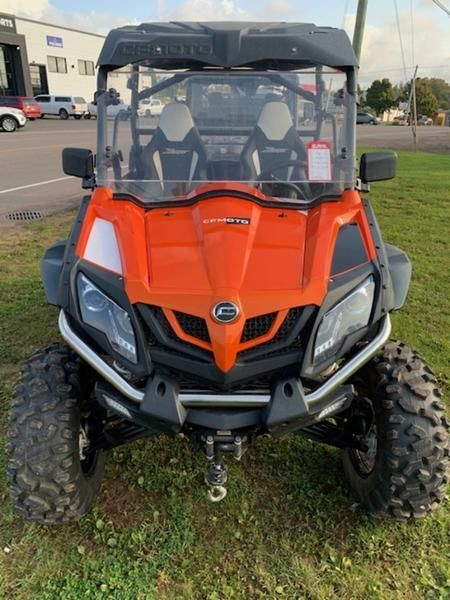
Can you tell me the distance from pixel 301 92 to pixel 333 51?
1.01ft

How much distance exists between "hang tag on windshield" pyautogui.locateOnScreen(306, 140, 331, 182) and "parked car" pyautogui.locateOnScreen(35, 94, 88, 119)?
39381mm

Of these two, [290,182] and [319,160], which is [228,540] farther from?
[319,160]

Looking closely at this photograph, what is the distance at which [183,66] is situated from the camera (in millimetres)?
3107

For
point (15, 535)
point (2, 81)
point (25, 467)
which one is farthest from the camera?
point (2, 81)

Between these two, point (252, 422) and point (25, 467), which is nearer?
point (252, 422)

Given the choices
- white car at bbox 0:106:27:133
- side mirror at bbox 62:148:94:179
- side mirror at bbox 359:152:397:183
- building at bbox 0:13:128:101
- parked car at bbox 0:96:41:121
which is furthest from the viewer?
building at bbox 0:13:128:101

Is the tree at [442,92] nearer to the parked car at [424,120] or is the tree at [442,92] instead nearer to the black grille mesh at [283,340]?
the parked car at [424,120]

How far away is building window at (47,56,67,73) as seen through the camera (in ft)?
156

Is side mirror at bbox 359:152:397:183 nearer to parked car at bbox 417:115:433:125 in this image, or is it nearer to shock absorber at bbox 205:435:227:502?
shock absorber at bbox 205:435:227:502

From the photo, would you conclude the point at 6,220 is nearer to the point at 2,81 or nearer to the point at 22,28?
the point at 2,81

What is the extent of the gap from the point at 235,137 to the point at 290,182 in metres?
0.44

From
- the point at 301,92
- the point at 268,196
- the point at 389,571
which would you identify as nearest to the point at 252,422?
the point at 389,571

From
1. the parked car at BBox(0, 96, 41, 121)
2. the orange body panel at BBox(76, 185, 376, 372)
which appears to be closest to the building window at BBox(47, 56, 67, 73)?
the parked car at BBox(0, 96, 41, 121)

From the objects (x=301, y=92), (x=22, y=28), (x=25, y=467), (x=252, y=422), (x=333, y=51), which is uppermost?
(x=22, y=28)
